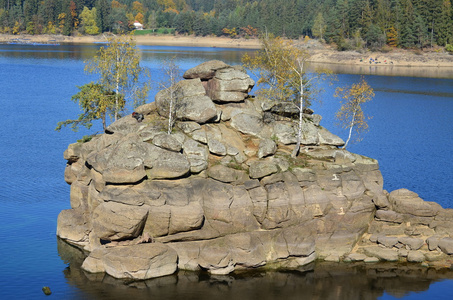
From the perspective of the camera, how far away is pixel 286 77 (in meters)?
58.6

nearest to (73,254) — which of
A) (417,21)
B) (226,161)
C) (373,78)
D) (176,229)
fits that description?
(176,229)

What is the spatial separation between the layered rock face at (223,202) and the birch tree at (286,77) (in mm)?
3606

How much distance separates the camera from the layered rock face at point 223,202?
41.5m

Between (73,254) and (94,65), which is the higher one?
(94,65)

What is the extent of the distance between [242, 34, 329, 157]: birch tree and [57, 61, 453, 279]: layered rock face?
11.8 feet

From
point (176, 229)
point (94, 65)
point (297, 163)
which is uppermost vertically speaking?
point (94, 65)

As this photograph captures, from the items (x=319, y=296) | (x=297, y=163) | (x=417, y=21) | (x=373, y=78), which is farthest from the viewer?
(x=417, y=21)

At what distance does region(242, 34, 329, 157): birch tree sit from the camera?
51688 millimetres

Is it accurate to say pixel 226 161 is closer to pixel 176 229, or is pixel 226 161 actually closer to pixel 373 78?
pixel 176 229

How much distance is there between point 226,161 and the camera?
151 feet

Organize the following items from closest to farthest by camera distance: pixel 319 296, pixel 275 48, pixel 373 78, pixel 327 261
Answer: pixel 319 296
pixel 327 261
pixel 275 48
pixel 373 78

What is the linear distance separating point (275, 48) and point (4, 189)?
31.9 meters

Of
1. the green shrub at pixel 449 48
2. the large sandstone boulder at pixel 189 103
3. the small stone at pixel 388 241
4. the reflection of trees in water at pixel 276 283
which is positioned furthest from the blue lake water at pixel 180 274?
the green shrub at pixel 449 48

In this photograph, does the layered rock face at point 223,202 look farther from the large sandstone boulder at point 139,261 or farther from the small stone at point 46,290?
the small stone at point 46,290
